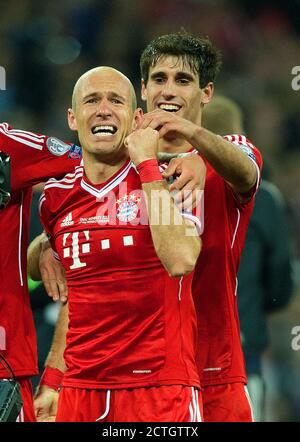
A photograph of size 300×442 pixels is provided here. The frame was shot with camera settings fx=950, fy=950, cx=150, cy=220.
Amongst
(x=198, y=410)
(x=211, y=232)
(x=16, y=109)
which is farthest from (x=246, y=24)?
(x=198, y=410)

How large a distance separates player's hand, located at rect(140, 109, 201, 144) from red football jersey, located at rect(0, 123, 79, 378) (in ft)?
1.43

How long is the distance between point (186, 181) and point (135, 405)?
2.52 ft

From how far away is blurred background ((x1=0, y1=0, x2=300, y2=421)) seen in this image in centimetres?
617

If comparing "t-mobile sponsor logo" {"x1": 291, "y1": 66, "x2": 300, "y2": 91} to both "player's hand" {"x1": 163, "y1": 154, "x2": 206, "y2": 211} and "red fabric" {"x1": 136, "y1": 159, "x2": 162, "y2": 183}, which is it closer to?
"player's hand" {"x1": 163, "y1": 154, "x2": 206, "y2": 211}

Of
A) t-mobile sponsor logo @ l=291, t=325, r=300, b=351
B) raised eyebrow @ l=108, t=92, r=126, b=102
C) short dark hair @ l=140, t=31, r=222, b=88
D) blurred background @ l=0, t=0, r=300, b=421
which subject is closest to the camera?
raised eyebrow @ l=108, t=92, r=126, b=102

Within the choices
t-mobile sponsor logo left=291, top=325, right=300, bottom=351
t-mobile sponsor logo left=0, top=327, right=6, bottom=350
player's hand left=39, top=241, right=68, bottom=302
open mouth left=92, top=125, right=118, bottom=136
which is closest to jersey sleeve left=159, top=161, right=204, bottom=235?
open mouth left=92, top=125, right=118, bottom=136

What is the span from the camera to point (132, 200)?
11.0 ft

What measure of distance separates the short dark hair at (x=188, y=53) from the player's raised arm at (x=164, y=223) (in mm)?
797

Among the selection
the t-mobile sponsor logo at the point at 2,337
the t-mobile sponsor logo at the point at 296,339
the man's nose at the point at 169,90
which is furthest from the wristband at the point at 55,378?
the t-mobile sponsor logo at the point at 296,339

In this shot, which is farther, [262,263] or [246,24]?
[246,24]

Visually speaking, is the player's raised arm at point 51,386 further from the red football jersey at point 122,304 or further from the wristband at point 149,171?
the wristband at point 149,171

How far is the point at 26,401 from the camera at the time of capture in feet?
11.3
